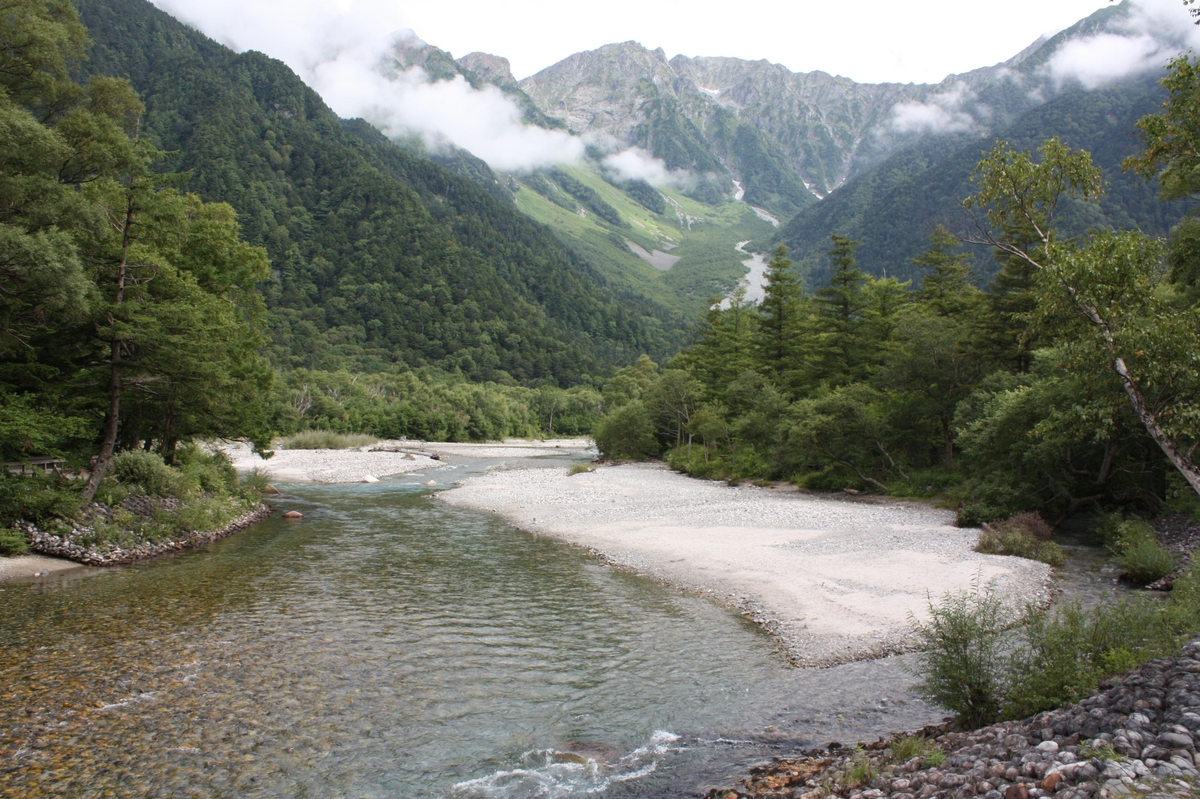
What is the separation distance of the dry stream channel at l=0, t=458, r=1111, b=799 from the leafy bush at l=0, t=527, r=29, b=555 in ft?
6.84

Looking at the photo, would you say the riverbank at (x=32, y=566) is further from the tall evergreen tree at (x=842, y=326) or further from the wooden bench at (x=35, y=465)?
the tall evergreen tree at (x=842, y=326)

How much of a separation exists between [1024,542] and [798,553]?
22.2ft

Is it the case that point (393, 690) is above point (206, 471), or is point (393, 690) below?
below

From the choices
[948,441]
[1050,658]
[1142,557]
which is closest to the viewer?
[1050,658]

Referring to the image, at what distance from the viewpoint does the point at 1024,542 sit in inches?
811

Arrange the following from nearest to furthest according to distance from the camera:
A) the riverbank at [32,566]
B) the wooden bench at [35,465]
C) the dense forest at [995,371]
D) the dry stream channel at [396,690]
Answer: the dry stream channel at [396,690] → the dense forest at [995,371] → the riverbank at [32,566] → the wooden bench at [35,465]

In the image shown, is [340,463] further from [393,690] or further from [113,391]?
[393,690]

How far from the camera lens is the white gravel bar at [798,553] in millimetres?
14750

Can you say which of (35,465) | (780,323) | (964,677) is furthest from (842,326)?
(35,465)

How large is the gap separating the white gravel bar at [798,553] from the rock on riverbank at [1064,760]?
11.6 ft

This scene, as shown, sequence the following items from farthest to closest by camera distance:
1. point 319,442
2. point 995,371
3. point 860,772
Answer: point 319,442
point 995,371
point 860,772

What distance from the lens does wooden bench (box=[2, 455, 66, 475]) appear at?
21630 millimetres

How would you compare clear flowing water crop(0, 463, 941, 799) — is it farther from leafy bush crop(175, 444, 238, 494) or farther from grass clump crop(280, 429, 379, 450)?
grass clump crop(280, 429, 379, 450)

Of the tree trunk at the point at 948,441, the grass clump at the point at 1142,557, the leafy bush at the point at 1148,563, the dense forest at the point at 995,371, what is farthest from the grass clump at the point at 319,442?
the leafy bush at the point at 1148,563
